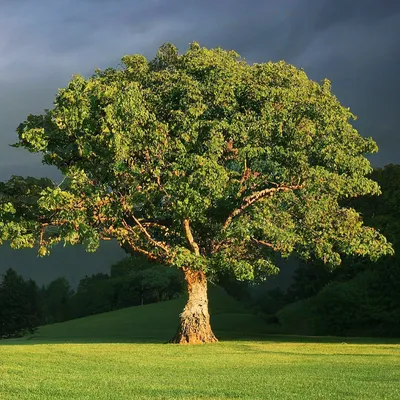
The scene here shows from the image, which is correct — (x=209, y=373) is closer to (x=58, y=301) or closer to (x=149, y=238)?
(x=149, y=238)

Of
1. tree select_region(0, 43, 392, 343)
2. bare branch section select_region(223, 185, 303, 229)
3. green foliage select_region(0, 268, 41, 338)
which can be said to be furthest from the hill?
bare branch section select_region(223, 185, 303, 229)

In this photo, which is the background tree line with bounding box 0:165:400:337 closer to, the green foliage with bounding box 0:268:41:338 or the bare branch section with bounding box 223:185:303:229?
the green foliage with bounding box 0:268:41:338

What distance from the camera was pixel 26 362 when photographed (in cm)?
2473

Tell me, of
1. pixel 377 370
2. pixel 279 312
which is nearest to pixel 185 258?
pixel 377 370

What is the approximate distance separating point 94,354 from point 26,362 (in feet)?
15.5

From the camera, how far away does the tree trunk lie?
38375 mm

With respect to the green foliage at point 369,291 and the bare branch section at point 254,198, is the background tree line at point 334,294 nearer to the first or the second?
the green foliage at point 369,291

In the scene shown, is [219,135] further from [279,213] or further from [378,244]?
[378,244]

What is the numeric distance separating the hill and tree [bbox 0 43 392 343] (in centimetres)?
2591

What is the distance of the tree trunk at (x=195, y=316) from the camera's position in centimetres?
3838

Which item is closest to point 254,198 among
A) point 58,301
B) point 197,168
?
point 197,168

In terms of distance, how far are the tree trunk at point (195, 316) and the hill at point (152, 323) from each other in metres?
24.1

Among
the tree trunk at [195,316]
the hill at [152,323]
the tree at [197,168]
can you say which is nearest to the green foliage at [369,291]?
the hill at [152,323]

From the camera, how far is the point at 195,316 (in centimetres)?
3875
